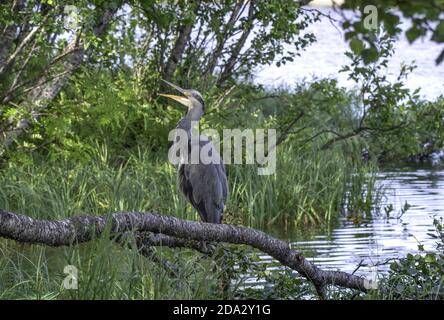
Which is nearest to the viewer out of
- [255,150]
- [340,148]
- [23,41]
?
[23,41]

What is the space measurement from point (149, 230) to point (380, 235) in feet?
19.2

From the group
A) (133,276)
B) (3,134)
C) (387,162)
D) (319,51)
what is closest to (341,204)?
(387,162)

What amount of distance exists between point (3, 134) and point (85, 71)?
1.17 meters

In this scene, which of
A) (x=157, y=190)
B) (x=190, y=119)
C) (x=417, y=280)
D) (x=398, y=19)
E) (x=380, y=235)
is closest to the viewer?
(x=398, y=19)

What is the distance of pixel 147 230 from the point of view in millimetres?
5230

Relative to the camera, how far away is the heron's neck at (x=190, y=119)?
9.48 meters

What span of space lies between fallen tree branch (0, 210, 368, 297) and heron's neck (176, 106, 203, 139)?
3784mm

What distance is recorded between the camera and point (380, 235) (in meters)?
10.7

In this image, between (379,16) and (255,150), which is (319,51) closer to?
(255,150)
